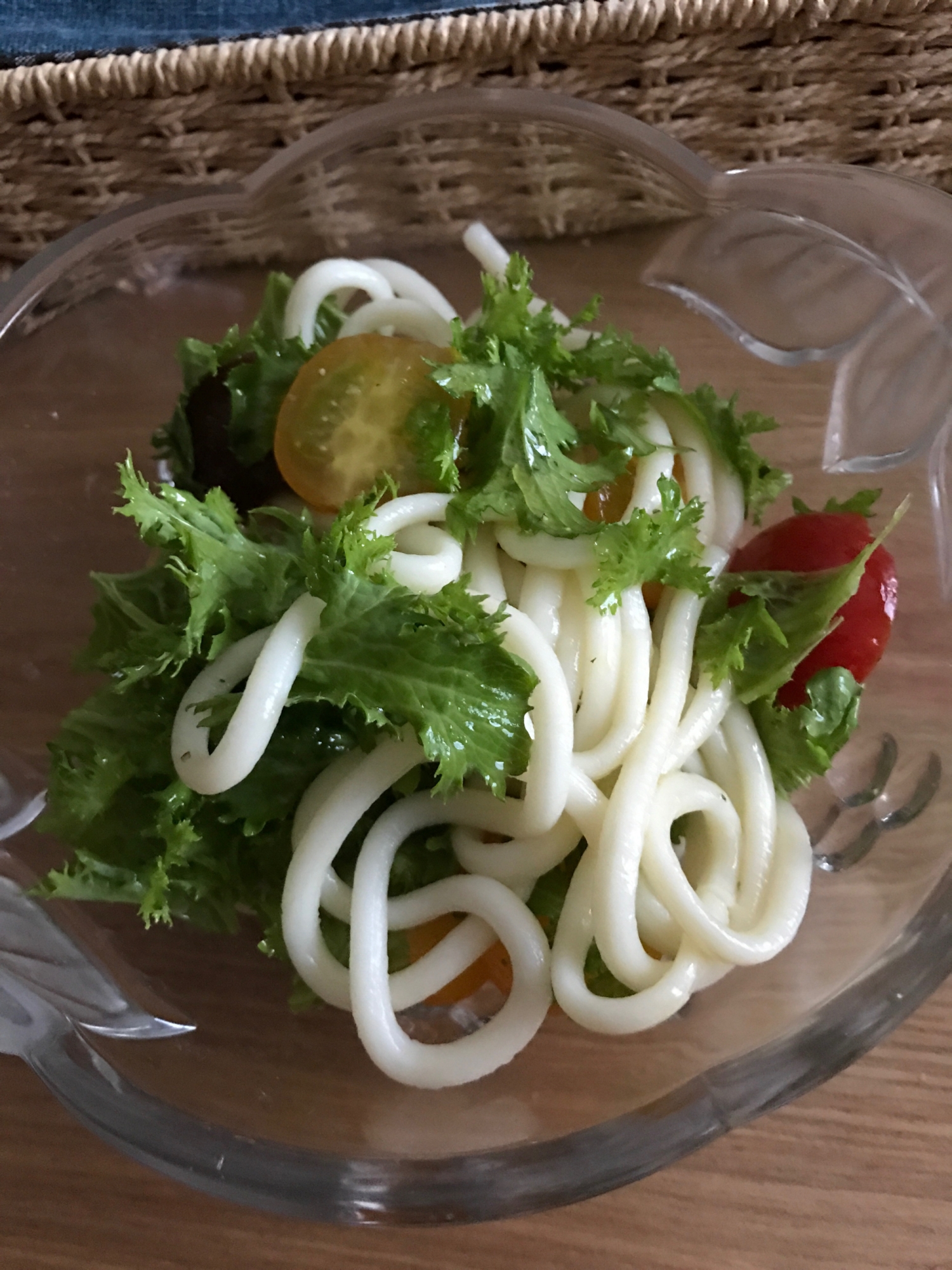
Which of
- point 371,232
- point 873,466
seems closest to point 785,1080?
point 873,466

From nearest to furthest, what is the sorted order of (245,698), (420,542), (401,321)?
(245,698) < (420,542) < (401,321)

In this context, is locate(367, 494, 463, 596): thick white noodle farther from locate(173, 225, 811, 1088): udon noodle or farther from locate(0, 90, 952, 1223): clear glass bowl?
locate(0, 90, 952, 1223): clear glass bowl

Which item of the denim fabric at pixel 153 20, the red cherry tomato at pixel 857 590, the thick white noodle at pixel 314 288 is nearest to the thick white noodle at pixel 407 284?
the thick white noodle at pixel 314 288

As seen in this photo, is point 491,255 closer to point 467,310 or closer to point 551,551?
point 467,310

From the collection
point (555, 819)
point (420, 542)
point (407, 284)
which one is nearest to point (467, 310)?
point (407, 284)

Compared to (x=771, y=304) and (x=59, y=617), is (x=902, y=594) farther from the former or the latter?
(x=59, y=617)
